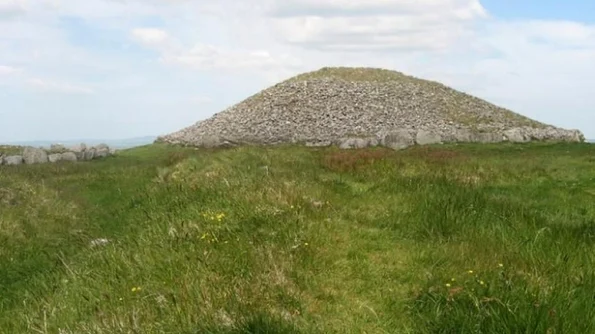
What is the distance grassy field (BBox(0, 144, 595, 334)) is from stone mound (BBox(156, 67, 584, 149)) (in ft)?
116

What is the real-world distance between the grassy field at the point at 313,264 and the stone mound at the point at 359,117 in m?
35.2

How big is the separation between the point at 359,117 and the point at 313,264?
187ft

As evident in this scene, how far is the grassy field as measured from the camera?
21.1 ft

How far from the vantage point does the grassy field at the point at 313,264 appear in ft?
21.1

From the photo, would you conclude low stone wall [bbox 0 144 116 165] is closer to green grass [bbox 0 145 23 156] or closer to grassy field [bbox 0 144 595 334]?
green grass [bbox 0 145 23 156]

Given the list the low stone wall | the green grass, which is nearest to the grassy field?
the low stone wall

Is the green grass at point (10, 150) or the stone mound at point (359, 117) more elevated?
the stone mound at point (359, 117)

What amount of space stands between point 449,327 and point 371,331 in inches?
34.1

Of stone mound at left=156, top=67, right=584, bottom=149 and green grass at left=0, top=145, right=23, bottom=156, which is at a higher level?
stone mound at left=156, top=67, right=584, bottom=149

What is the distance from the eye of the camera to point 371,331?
665cm

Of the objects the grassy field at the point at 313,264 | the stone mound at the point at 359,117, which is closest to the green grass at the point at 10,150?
the stone mound at the point at 359,117

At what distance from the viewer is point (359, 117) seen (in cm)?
6488

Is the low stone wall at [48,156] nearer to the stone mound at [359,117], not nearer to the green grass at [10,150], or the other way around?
the green grass at [10,150]

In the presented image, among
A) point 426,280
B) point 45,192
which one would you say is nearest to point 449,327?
point 426,280
